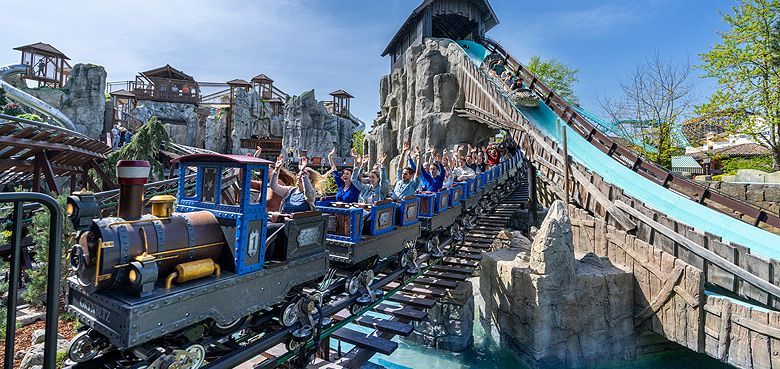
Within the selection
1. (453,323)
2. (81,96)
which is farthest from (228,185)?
(81,96)

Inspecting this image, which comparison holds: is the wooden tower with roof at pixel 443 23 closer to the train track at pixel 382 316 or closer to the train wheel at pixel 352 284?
the train track at pixel 382 316

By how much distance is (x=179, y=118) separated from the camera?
4194 cm

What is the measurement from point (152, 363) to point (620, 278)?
34.1 ft

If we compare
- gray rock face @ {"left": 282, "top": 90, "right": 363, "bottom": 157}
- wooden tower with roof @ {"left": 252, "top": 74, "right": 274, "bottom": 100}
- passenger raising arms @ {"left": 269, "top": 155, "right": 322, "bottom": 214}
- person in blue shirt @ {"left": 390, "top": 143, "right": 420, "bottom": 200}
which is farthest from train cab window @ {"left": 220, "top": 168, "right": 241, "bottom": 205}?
wooden tower with roof @ {"left": 252, "top": 74, "right": 274, "bottom": 100}

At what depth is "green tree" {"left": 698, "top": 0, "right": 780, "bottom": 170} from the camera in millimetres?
15484

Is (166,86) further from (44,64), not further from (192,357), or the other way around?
(192,357)

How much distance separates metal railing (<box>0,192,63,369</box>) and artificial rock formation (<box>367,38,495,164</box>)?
88.0 feet

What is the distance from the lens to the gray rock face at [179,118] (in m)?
41.0

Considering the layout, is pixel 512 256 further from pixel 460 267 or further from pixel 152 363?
pixel 152 363

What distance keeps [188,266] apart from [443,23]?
3588 centimetres

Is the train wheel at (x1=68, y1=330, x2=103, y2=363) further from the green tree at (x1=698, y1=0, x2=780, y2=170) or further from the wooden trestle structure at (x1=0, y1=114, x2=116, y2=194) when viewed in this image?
the green tree at (x1=698, y1=0, x2=780, y2=170)

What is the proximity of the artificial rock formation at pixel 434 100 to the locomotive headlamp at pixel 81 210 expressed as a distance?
25.2 metres

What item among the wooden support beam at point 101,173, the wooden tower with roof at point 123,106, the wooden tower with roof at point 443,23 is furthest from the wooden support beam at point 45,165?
the wooden tower with roof at point 123,106

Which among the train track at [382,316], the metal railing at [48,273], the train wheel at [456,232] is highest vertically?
the metal railing at [48,273]
